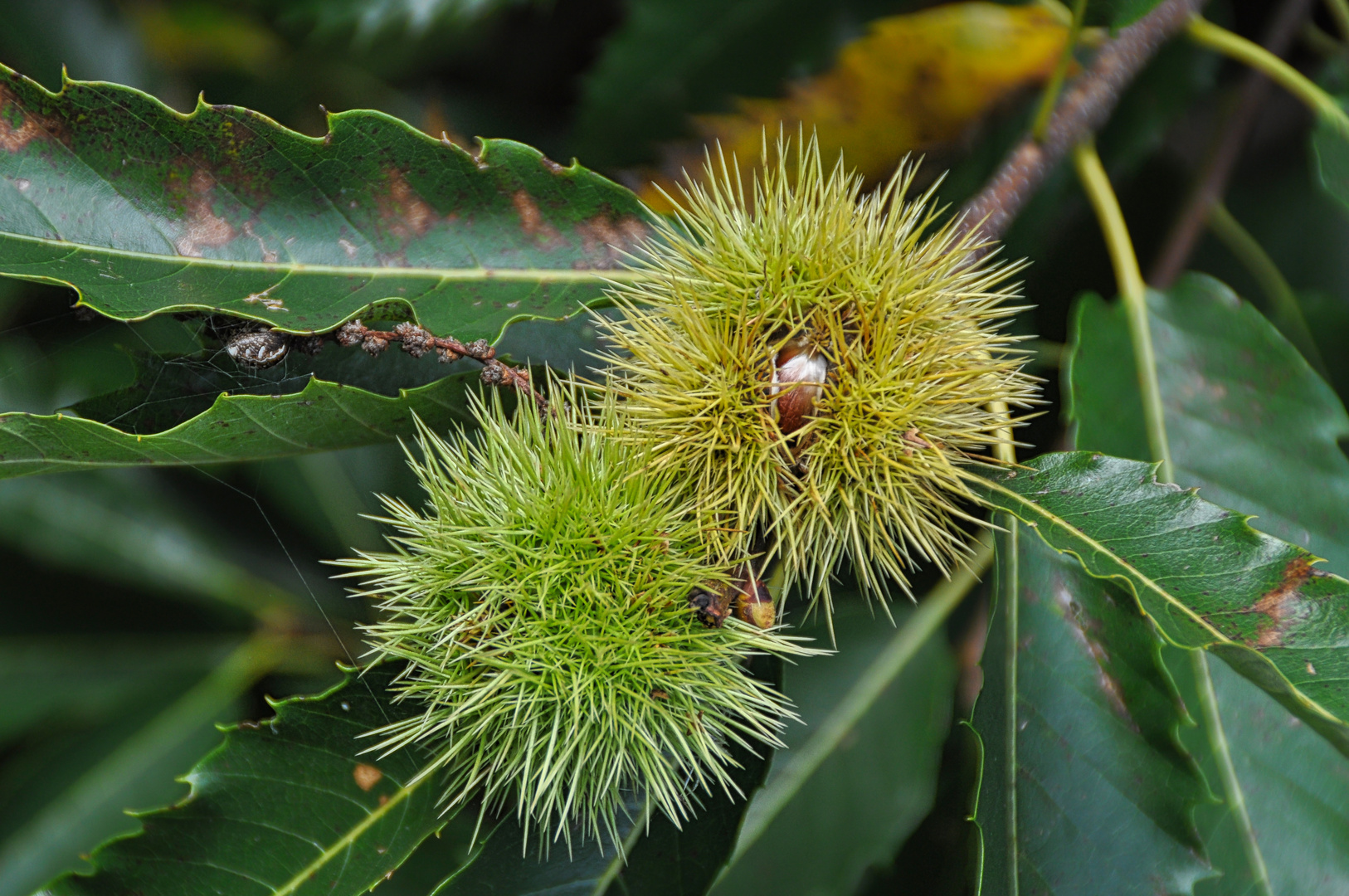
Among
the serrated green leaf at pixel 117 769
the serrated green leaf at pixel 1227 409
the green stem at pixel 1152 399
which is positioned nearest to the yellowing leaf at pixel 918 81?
the green stem at pixel 1152 399

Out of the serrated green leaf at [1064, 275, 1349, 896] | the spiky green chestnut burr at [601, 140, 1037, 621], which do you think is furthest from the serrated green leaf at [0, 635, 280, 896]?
the serrated green leaf at [1064, 275, 1349, 896]

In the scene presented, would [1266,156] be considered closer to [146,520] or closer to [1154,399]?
[1154,399]

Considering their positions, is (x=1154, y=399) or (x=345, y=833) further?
(x=1154, y=399)

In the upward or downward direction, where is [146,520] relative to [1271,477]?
upward

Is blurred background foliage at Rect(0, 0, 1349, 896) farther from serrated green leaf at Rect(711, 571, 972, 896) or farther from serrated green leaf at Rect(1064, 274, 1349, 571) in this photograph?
serrated green leaf at Rect(1064, 274, 1349, 571)

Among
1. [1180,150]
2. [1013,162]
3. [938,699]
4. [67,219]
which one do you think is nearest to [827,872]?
[938,699]

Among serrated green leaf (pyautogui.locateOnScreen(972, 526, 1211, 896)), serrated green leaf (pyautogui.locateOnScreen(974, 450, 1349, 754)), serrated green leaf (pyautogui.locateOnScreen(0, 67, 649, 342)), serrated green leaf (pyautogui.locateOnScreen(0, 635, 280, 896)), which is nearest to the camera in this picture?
serrated green leaf (pyautogui.locateOnScreen(974, 450, 1349, 754))
